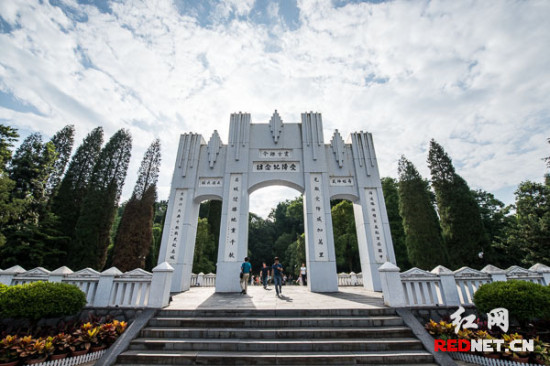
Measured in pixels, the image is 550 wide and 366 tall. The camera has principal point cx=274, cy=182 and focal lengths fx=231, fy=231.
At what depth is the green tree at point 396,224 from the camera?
17969 mm

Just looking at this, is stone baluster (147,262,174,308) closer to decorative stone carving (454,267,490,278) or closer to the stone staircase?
the stone staircase

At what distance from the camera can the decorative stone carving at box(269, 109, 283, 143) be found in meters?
10.1

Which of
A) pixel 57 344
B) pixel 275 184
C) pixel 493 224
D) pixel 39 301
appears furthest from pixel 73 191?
pixel 493 224

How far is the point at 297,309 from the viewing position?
459cm

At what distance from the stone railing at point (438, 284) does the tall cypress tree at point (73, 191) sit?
17.0m

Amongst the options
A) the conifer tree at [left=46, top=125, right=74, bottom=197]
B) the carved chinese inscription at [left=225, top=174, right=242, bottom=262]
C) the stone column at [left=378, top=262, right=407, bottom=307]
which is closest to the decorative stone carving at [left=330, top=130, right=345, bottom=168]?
the carved chinese inscription at [left=225, top=174, right=242, bottom=262]

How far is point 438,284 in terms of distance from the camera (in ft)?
16.1

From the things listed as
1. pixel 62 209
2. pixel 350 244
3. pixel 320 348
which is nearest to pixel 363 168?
pixel 320 348

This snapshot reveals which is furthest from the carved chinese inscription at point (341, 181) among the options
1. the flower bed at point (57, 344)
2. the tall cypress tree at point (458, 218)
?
the tall cypress tree at point (458, 218)

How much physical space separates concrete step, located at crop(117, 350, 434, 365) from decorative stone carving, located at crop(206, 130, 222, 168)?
739 cm

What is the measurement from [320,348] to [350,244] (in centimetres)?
1610

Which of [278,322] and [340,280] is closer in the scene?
[278,322]

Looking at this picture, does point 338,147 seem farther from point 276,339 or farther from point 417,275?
point 276,339

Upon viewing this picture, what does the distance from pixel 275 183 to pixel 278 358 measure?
7.06 m
